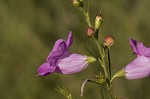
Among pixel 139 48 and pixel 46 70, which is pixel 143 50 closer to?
pixel 139 48

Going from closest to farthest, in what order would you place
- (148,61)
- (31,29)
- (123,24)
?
(148,61), (123,24), (31,29)

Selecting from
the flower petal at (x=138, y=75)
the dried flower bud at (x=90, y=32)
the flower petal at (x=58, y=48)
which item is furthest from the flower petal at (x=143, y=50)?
the flower petal at (x=58, y=48)

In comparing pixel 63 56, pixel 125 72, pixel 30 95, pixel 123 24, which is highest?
pixel 63 56

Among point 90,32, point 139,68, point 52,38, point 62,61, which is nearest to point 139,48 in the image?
point 139,68

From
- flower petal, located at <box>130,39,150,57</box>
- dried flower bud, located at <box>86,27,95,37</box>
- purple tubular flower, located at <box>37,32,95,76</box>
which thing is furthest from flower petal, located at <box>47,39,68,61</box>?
flower petal, located at <box>130,39,150,57</box>

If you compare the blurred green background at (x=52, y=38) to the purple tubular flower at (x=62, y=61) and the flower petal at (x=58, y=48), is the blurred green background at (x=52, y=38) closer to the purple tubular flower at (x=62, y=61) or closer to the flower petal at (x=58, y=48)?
the purple tubular flower at (x=62, y=61)

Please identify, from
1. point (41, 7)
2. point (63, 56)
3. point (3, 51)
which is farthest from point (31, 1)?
point (63, 56)

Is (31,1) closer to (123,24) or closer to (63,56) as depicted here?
(123,24)
